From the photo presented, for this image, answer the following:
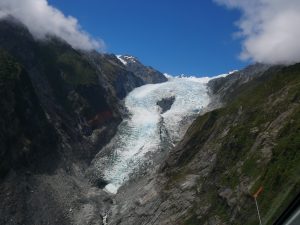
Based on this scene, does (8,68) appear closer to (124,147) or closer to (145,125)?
(124,147)

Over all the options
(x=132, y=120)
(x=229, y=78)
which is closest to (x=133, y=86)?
(x=229, y=78)

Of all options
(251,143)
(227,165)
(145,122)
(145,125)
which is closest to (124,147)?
(145,125)

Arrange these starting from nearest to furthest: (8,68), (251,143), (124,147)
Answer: (251,143)
(8,68)
(124,147)

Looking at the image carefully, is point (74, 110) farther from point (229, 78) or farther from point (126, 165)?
point (229, 78)

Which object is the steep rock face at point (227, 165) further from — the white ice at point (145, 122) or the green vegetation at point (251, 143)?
the white ice at point (145, 122)

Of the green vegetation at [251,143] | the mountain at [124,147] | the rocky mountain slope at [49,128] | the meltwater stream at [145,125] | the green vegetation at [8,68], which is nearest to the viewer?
the green vegetation at [251,143]

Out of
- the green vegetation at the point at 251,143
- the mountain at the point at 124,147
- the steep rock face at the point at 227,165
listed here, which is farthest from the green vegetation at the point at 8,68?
the green vegetation at the point at 251,143

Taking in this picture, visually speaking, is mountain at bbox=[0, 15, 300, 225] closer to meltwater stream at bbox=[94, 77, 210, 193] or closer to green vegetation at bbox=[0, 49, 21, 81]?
green vegetation at bbox=[0, 49, 21, 81]

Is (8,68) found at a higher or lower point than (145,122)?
lower
